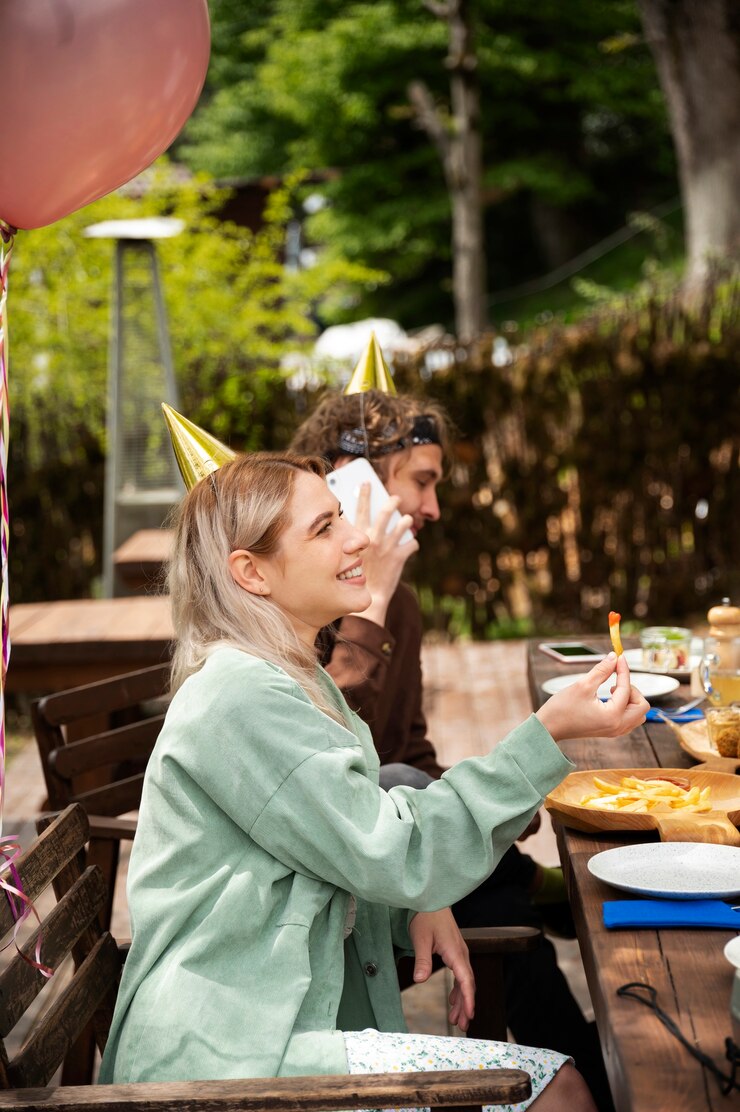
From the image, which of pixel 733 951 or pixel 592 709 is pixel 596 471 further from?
pixel 733 951

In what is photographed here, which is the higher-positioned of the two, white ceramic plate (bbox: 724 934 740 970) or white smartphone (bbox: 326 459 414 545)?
white smartphone (bbox: 326 459 414 545)

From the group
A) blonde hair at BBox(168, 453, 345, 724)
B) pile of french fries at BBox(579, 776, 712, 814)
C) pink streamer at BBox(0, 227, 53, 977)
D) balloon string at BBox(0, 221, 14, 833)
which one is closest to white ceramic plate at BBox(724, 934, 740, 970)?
pile of french fries at BBox(579, 776, 712, 814)

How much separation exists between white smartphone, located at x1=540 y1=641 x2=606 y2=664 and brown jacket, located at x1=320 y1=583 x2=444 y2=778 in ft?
1.88

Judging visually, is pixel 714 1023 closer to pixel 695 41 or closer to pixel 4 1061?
pixel 4 1061

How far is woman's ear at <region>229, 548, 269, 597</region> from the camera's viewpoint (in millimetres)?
1917

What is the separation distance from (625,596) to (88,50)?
5526mm

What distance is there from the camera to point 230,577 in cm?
192

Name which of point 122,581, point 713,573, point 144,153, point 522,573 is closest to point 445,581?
point 522,573

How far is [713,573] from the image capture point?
7188mm

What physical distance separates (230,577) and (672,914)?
795 millimetres

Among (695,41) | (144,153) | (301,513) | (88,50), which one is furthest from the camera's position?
(695,41)

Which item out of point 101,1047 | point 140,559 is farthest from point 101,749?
point 140,559

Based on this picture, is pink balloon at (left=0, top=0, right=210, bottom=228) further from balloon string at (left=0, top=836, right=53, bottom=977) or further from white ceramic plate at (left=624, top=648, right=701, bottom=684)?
white ceramic plate at (left=624, top=648, right=701, bottom=684)

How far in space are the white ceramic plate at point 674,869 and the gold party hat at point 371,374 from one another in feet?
4.73
